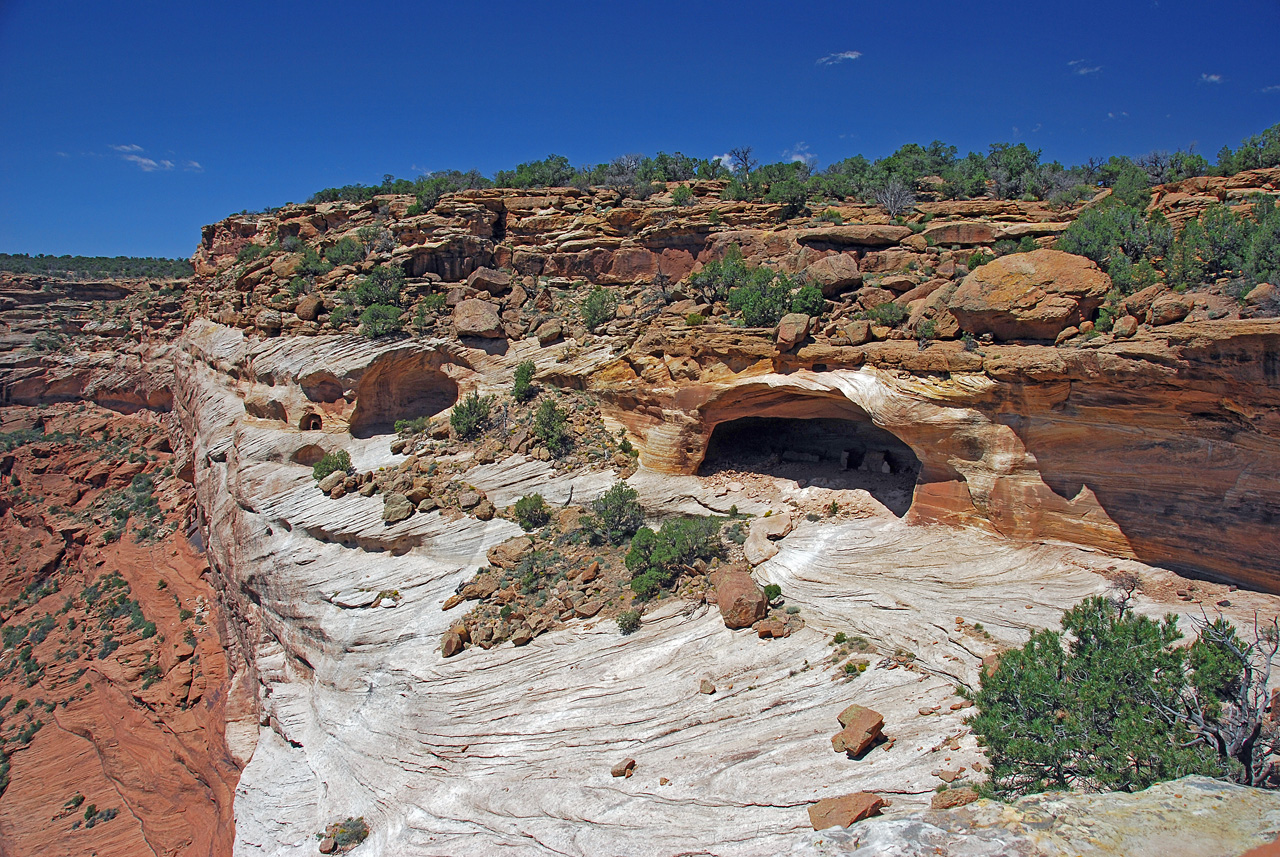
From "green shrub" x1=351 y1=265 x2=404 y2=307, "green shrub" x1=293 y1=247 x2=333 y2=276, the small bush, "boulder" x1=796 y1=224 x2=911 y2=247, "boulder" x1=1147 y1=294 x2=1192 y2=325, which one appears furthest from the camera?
"green shrub" x1=293 y1=247 x2=333 y2=276

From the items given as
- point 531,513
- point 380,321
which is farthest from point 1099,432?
point 380,321

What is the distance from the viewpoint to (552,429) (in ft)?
58.3

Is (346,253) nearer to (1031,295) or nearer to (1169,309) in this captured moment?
(1031,295)

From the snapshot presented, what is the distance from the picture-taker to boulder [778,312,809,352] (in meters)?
14.3

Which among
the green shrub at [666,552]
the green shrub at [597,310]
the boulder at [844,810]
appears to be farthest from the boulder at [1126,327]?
the green shrub at [597,310]

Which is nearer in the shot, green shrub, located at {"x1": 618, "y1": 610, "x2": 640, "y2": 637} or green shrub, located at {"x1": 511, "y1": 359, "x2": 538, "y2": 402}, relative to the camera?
green shrub, located at {"x1": 618, "y1": 610, "x2": 640, "y2": 637}

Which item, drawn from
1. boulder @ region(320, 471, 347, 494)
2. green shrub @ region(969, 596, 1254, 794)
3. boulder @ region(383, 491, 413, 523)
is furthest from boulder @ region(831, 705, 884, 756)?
boulder @ region(320, 471, 347, 494)

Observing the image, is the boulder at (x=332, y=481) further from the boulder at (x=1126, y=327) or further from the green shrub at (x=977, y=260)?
the boulder at (x=1126, y=327)

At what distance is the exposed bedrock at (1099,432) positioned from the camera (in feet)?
30.0

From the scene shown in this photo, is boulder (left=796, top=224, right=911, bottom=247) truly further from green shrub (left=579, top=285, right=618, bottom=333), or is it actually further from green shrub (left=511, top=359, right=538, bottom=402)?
green shrub (left=511, top=359, right=538, bottom=402)

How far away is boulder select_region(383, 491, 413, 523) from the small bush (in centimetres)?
432

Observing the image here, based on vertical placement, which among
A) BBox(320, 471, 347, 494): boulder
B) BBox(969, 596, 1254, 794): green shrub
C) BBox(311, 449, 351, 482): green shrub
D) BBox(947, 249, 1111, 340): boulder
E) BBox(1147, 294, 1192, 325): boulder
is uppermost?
BBox(947, 249, 1111, 340): boulder

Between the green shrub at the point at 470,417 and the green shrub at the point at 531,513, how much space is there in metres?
4.17

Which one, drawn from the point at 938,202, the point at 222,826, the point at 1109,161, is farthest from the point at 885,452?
the point at 222,826
